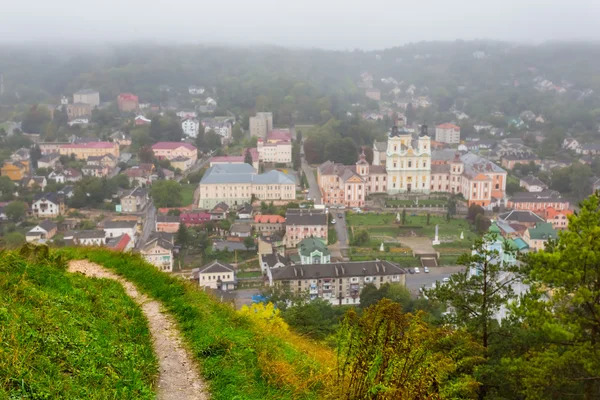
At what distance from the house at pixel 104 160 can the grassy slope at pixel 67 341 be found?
66.8 feet

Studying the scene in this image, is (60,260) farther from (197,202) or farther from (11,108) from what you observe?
(11,108)

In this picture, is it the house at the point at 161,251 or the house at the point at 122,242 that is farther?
the house at the point at 122,242

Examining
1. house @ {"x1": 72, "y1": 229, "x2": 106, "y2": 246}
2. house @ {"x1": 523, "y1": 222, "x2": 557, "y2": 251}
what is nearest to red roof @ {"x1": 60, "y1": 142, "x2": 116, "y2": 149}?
house @ {"x1": 72, "y1": 229, "x2": 106, "y2": 246}

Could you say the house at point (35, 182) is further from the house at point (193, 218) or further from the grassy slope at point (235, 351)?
the grassy slope at point (235, 351)

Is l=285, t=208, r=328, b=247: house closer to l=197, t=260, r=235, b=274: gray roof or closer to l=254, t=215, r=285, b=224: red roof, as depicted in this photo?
l=254, t=215, r=285, b=224: red roof

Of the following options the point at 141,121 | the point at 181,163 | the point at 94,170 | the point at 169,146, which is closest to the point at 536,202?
the point at 181,163

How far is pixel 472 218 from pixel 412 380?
51.3ft

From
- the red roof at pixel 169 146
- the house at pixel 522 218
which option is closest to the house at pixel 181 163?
the red roof at pixel 169 146

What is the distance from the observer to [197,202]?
1909 cm

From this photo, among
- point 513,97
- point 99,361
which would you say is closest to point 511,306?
→ point 99,361

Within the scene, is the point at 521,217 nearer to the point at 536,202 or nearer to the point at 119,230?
the point at 536,202

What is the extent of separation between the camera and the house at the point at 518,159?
80.7ft

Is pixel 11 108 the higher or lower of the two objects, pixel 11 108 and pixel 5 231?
the higher

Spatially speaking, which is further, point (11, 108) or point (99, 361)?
point (11, 108)
